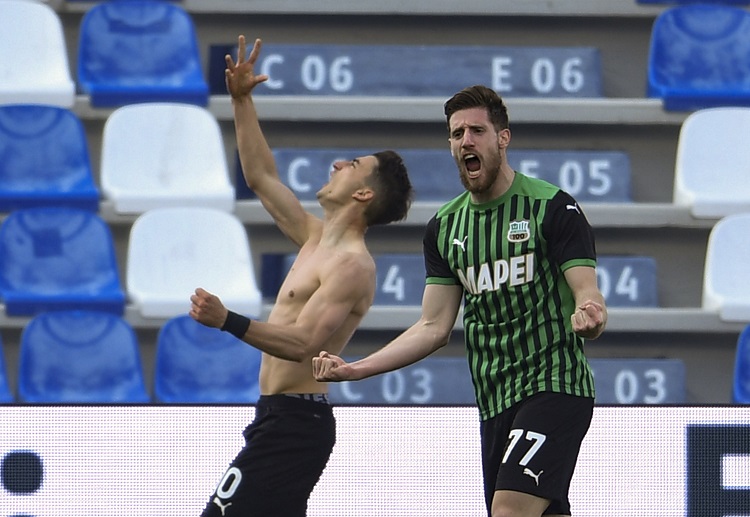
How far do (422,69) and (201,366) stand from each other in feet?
7.67

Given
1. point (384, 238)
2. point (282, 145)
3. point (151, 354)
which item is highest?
point (282, 145)

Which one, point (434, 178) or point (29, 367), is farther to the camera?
point (434, 178)

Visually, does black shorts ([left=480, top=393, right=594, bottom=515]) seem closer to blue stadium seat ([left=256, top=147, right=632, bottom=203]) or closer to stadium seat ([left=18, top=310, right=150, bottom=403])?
stadium seat ([left=18, top=310, right=150, bottom=403])

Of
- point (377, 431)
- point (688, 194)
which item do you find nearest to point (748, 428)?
point (377, 431)

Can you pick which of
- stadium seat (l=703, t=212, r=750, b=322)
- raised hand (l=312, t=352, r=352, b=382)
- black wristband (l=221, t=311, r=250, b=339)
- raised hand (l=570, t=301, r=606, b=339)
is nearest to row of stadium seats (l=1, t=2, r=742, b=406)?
stadium seat (l=703, t=212, r=750, b=322)

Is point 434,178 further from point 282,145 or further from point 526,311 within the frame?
point 526,311

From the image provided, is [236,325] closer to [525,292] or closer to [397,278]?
[525,292]

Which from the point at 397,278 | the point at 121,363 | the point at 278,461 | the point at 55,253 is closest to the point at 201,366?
the point at 121,363

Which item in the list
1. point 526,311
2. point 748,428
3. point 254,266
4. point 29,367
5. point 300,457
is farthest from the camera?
point 254,266

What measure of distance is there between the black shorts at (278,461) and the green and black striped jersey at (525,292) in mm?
648

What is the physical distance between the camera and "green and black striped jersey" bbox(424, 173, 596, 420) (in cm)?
361

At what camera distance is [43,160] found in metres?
7.12

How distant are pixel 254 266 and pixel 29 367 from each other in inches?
55.4

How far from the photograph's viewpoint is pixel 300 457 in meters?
4.10
